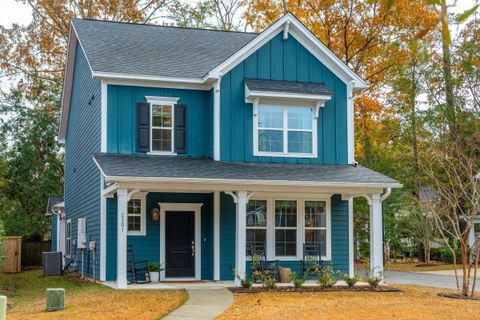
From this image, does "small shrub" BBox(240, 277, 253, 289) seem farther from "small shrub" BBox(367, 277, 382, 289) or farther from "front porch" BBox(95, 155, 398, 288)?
"small shrub" BBox(367, 277, 382, 289)

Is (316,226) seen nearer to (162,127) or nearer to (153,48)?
(162,127)

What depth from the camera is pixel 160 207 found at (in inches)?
742

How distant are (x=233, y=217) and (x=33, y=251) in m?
15.7

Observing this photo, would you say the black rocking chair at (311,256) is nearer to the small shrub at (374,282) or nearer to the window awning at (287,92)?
the small shrub at (374,282)

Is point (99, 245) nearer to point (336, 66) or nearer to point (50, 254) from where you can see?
point (50, 254)

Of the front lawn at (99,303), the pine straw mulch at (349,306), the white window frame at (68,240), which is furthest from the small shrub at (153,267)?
the white window frame at (68,240)

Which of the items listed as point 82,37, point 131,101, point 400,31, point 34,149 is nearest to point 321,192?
point 131,101

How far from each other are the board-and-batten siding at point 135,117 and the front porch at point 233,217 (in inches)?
28.5

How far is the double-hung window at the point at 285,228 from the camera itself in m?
19.4

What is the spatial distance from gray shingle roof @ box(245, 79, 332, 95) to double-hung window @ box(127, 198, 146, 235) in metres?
4.35

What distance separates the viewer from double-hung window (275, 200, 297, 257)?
63.6 ft

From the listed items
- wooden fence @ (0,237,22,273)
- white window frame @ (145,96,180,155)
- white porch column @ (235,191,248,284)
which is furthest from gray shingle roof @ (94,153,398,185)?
wooden fence @ (0,237,22,273)

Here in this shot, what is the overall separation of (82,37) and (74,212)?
6275 millimetres

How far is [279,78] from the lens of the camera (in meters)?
19.5
